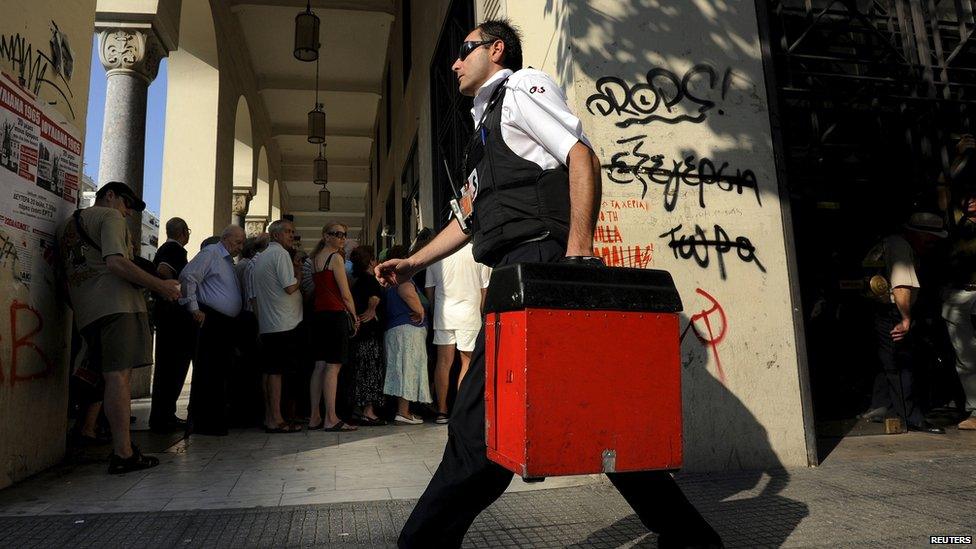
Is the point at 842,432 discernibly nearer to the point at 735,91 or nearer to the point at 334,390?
the point at 735,91

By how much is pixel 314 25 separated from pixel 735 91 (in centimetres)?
640

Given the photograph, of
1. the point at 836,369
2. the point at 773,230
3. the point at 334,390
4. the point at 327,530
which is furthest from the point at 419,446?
the point at 836,369

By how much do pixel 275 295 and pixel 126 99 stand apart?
383 cm

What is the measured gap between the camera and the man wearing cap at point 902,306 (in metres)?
5.05

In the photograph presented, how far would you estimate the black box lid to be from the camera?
5.43 ft

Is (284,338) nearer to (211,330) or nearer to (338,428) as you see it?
(211,330)

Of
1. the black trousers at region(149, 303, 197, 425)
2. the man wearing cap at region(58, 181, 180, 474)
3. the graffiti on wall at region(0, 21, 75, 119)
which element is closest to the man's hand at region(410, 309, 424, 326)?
the black trousers at region(149, 303, 197, 425)

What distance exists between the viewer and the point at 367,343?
243 inches

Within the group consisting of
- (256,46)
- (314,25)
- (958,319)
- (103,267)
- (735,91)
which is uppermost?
(256,46)

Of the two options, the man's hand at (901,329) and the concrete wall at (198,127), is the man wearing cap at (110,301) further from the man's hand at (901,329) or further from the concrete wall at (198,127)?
the concrete wall at (198,127)

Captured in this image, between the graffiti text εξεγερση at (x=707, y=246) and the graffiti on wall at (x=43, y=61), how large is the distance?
3821 millimetres

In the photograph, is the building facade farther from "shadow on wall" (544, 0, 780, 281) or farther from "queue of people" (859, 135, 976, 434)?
"queue of people" (859, 135, 976, 434)

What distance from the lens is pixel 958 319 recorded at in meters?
5.26

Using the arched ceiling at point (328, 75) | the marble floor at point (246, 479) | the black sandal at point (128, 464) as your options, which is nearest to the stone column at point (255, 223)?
the arched ceiling at point (328, 75)
